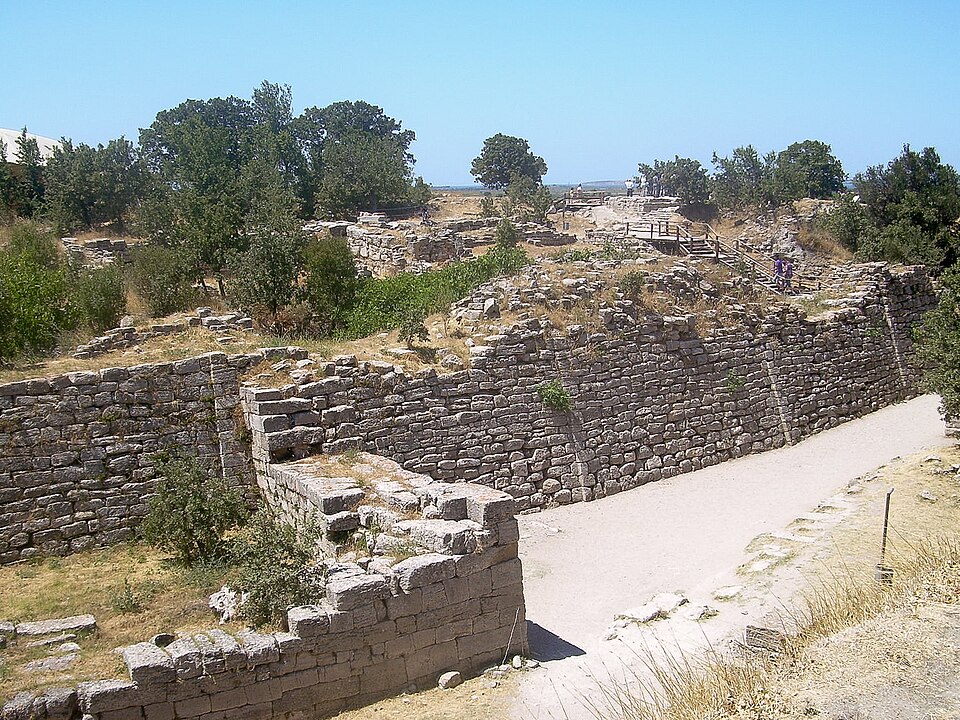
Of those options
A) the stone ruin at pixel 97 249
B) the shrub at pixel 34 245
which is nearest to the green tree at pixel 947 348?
the shrub at pixel 34 245

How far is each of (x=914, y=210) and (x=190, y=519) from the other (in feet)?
81.9

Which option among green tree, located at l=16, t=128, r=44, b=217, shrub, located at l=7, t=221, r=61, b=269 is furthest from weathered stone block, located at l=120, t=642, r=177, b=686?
green tree, located at l=16, t=128, r=44, b=217

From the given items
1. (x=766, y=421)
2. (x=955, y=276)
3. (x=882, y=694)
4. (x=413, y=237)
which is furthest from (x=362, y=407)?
(x=413, y=237)

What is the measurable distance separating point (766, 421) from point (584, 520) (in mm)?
5891

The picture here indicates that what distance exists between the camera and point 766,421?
17547mm

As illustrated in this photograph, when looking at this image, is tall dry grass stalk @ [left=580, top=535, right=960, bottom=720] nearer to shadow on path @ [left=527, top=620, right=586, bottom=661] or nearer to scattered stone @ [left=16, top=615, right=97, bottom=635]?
shadow on path @ [left=527, top=620, right=586, bottom=661]

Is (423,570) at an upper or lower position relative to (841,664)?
upper

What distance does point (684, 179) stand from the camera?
160ft

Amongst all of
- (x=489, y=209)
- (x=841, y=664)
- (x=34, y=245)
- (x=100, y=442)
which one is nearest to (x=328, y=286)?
(x=100, y=442)

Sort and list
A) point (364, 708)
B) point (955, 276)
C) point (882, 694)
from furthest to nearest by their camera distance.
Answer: point (955, 276) < point (364, 708) < point (882, 694)

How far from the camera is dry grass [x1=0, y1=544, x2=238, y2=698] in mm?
7340

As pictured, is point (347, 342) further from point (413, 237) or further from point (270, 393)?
point (413, 237)

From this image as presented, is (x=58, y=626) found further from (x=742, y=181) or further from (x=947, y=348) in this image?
(x=742, y=181)

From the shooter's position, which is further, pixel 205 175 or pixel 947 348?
pixel 205 175
